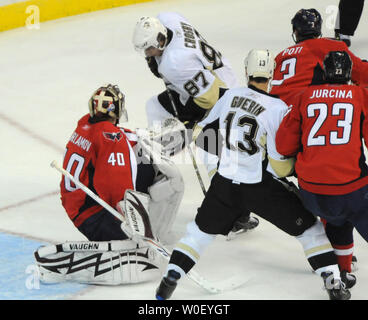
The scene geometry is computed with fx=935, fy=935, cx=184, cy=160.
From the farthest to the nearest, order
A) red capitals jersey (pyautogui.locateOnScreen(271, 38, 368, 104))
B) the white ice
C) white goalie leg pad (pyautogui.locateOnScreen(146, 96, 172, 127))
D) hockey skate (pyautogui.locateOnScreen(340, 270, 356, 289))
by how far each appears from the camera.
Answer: white goalie leg pad (pyautogui.locateOnScreen(146, 96, 172, 127)) < red capitals jersey (pyautogui.locateOnScreen(271, 38, 368, 104)) < the white ice < hockey skate (pyautogui.locateOnScreen(340, 270, 356, 289))

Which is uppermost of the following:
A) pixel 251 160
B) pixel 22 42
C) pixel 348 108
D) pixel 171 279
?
pixel 348 108

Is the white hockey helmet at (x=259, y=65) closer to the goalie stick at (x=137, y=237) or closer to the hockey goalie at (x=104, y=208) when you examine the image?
the hockey goalie at (x=104, y=208)

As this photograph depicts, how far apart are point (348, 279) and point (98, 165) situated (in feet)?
3.71

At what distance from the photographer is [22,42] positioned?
25.0 feet

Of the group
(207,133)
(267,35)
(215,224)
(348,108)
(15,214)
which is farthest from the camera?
(267,35)

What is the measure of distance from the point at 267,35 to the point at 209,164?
3.36 meters

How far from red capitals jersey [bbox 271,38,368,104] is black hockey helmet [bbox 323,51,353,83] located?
62 cm

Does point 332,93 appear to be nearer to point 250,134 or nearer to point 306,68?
point 250,134

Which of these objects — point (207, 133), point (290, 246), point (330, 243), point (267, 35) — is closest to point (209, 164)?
point (207, 133)

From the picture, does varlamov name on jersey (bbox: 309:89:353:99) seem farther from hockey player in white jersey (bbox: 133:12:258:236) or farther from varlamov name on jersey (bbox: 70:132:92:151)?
varlamov name on jersey (bbox: 70:132:92:151)

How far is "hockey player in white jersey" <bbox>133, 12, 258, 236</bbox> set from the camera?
4281mm

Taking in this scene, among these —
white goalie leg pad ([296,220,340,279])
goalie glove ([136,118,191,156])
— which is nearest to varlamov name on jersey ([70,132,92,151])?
goalie glove ([136,118,191,156])

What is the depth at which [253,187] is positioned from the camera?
3.60 meters

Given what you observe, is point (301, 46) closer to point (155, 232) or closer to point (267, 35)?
point (155, 232)
